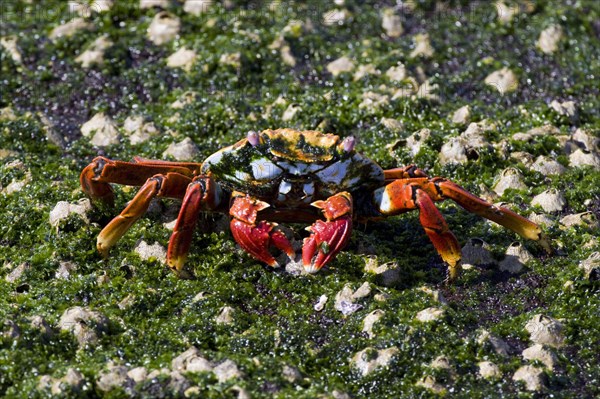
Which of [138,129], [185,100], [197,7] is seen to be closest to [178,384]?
[138,129]

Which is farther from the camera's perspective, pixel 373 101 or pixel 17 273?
pixel 373 101

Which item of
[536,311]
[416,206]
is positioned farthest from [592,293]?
[416,206]

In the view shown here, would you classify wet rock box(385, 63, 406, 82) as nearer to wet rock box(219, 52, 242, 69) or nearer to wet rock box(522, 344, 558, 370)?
wet rock box(219, 52, 242, 69)

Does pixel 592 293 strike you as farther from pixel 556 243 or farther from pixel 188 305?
pixel 188 305

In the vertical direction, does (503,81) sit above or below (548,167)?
below

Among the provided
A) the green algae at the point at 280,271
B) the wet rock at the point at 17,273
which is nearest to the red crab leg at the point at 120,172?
the green algae at the point at 280,271

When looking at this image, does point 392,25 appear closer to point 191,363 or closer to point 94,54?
point 94,54
